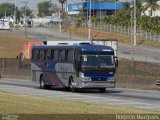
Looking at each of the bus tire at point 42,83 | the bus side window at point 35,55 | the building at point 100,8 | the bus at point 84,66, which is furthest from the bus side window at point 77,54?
the building at point 100,8

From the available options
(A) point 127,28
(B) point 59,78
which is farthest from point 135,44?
(B) point 59,78

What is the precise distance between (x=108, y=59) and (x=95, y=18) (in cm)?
9429

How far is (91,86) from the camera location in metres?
37.4

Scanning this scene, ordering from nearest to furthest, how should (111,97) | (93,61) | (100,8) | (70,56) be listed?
(111,97), (93,61), (70,56), (100,8)

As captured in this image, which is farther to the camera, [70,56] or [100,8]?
[100,8]

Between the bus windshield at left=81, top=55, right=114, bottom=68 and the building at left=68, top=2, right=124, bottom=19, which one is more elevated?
the building at left=68, top=2, right=124, bottom=19

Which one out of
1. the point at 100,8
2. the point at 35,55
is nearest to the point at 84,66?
the point at 35,55

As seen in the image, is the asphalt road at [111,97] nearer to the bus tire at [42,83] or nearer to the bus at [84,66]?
the bus at [84,66]

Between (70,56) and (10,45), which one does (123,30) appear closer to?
(10,45)

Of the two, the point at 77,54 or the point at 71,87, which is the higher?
the point at 77,54

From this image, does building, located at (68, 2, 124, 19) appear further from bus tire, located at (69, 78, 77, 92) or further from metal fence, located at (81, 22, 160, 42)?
bus tire, located at (69, 78, 77, 92)

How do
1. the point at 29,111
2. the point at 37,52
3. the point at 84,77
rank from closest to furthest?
the point at 29,111, the point at 84,77, the point at 37,52

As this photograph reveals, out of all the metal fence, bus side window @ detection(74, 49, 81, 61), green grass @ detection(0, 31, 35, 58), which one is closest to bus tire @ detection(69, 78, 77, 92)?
bus side window @ detection(74, 49, 81, 61)

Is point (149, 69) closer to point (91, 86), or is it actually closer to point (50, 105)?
point (91, 86)
